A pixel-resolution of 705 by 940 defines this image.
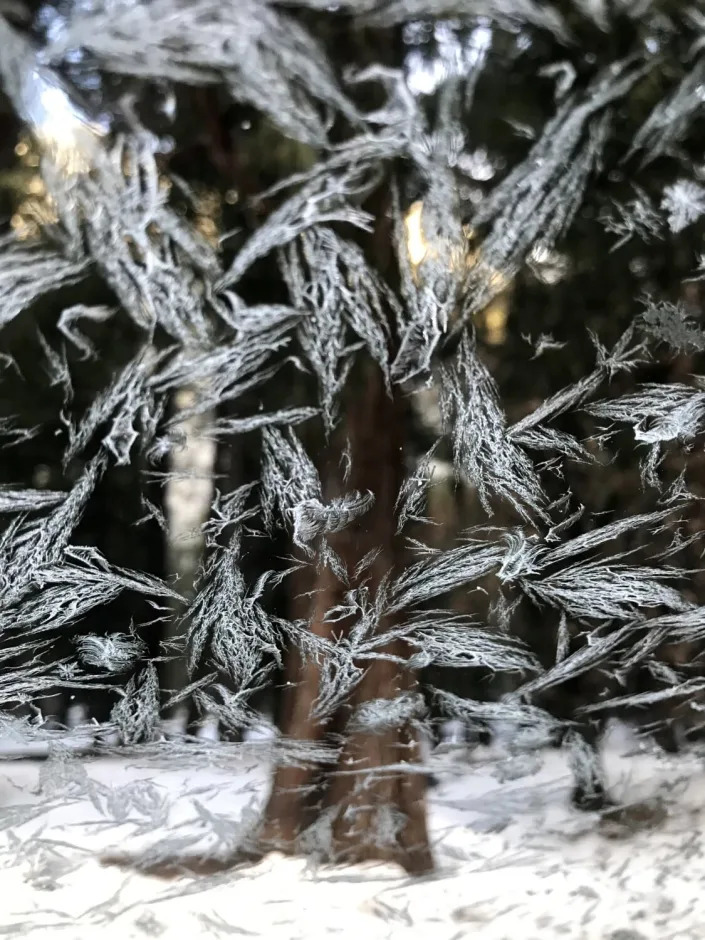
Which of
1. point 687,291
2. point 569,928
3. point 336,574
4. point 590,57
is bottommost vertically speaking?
point 569,928

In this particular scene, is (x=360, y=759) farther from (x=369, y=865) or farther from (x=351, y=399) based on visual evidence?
(x=351, y=399)

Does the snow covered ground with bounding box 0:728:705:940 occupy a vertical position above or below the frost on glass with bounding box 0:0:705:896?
below

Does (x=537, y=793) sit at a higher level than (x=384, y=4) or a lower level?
lower

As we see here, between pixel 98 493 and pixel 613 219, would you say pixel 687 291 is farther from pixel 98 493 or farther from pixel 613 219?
pixel 98 493

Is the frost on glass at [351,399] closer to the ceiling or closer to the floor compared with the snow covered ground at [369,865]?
closer to the ceiling

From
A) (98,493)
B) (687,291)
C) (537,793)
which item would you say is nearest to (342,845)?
(537,793)
